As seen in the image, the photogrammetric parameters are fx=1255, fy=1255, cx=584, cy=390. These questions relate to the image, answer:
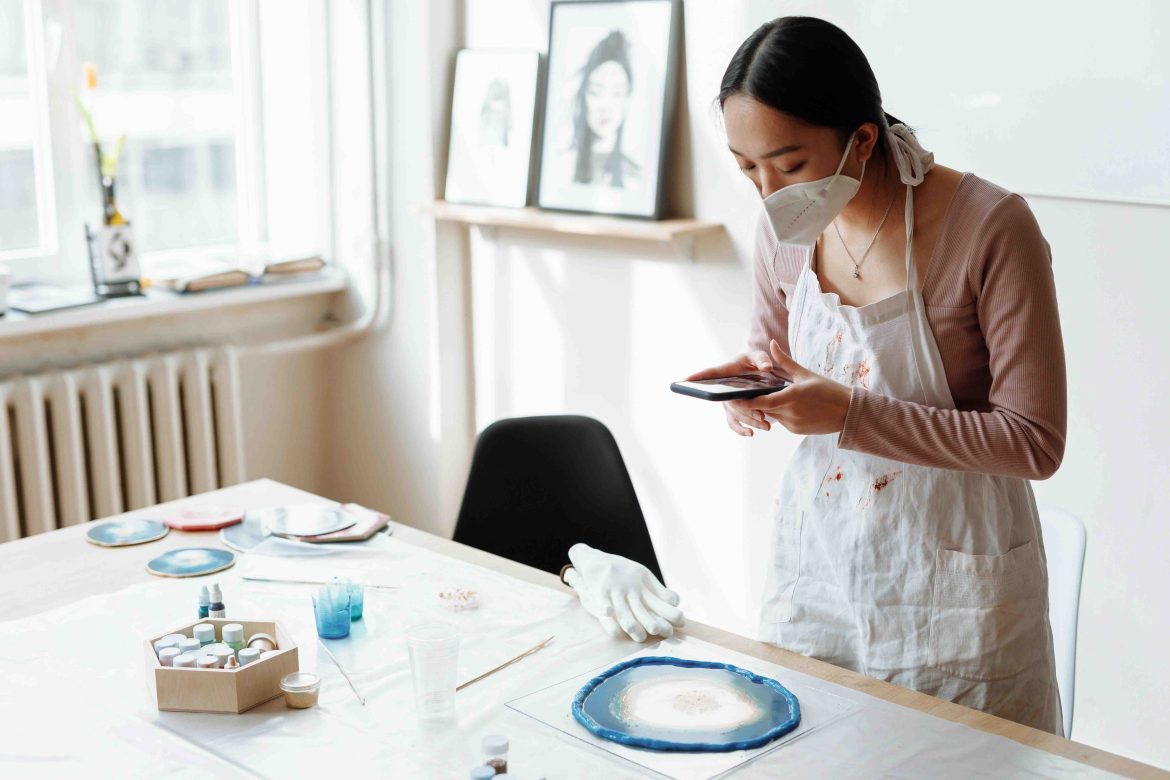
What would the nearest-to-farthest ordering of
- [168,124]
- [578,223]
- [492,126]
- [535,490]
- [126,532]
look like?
1. [126,532]
2. [535,490]
3. [578,223]
4. [492,126]
5. [168,124]

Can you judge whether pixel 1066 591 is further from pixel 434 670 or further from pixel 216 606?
pixel 216 606

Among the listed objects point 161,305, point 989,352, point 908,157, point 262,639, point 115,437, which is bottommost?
point 115,437

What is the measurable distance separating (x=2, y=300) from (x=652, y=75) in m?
1.62

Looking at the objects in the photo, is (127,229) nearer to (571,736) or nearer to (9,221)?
(9,221)

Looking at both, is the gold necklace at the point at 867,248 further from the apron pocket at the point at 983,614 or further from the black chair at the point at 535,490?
the black chair at the point at 535,490

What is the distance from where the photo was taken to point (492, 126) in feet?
Result: 11.0

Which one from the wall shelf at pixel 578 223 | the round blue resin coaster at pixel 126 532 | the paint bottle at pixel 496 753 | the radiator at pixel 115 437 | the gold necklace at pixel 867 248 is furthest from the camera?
the radiator at pixel 115 437

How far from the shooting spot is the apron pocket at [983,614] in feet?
5.28

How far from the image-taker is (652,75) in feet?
9.82

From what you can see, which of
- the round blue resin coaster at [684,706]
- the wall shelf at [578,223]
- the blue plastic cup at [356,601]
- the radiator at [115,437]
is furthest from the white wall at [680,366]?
the blue plastic cup at [356,601]

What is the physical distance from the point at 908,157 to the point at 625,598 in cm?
71

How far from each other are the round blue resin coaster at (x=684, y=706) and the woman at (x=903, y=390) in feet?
0.72

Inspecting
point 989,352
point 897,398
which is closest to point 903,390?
point 897,398

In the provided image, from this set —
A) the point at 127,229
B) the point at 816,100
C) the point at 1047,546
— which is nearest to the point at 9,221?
the point at 127,229
